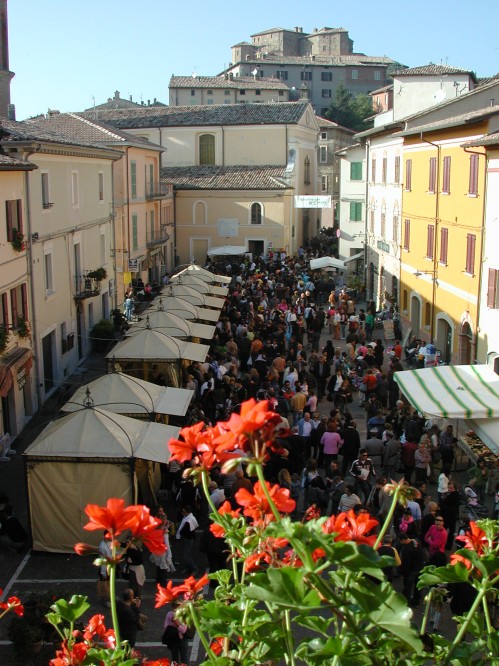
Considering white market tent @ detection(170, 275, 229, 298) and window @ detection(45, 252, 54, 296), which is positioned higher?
window @ detection(45, 252, 54, 296)

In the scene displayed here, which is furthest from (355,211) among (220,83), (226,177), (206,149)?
(220,83)

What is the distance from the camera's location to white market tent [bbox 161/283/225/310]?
26.8 m

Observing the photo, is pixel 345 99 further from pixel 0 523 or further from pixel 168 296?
pixel 0 523

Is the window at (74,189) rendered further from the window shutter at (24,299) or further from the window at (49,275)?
the window shutter at (24,299)

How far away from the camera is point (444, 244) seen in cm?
2641

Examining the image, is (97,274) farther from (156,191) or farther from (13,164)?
(156,191)

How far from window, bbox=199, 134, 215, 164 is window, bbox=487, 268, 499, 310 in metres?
37.8

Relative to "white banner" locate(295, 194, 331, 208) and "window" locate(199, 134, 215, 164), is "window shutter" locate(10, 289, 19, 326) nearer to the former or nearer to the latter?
"white banner" locate(295, 194, 331, 208)

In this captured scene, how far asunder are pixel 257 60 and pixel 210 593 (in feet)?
305

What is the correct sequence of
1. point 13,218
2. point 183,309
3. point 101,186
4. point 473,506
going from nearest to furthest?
1. point 473,506
2. point 13,218
3. point 183,309
4. point 101,186

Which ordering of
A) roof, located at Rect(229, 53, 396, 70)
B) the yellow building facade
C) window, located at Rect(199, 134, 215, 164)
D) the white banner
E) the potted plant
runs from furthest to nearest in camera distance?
1. roof, located at Rect(229, 53, 396, 70)
2. window, located at Rect(199, 134, 215, 164)
3. the white banner
4. the potted plant
5. the yellow building facade

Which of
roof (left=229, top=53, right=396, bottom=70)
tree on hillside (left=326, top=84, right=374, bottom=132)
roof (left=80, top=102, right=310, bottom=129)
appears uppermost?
roof (left=229, top=53, right=396, bottom=70)

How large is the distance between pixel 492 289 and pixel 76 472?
13129 mm

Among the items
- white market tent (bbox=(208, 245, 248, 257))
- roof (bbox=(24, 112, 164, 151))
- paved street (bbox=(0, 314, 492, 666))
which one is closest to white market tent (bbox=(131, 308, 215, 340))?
paved street (bbox=(0, 314, 492, 666))
